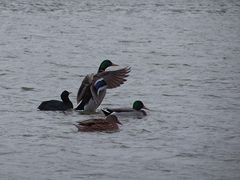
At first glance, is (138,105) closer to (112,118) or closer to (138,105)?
(138,105)

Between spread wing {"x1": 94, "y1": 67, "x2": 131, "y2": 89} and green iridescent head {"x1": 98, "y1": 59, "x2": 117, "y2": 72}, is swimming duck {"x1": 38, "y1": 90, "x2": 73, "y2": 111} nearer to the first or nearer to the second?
spread wing {"x1": 94, "y1": 67, "x2": 131, "y2": 89}

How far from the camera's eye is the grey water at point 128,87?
11.1m

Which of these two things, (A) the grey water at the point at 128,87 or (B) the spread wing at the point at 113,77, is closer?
(A) the grey water at the point at 128,87

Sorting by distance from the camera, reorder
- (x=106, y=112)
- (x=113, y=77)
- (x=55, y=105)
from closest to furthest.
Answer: (x=106, y=112) → (x=55, y=105) → (x=113, y=77)

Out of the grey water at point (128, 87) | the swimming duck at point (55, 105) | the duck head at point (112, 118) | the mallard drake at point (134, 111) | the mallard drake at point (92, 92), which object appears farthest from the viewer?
the mallard drake at point (92, 92)

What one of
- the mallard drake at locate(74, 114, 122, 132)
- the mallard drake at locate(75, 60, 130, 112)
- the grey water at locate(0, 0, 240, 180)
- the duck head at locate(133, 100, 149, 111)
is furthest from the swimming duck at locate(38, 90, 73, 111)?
the mallard drake at locate(74, 114, 122, 132)

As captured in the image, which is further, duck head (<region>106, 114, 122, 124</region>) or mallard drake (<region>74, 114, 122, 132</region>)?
duck head (<region>106, 114, 122, 124</region>)

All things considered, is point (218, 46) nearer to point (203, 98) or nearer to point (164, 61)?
point (164, 61)

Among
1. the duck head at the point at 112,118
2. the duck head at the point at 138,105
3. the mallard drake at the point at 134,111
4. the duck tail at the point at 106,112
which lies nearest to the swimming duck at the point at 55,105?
the mallard drake at the point at 134,111

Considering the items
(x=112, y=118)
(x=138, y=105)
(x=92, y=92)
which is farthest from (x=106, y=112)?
(x=92, y=92)

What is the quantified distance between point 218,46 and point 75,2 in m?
11.4

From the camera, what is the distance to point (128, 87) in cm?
1723

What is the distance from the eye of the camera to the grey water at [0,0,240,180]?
36.3ft

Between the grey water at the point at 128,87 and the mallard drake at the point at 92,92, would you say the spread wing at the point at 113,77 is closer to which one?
the mallard drake at the point at 92,92
